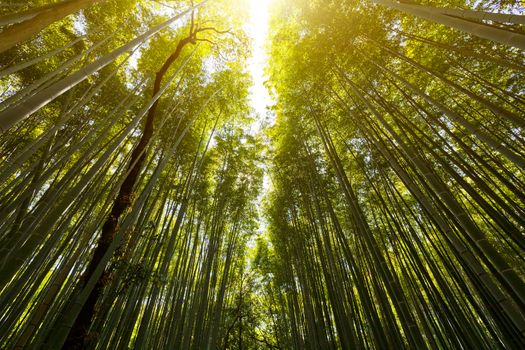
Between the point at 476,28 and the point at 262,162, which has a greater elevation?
the point at 262,162

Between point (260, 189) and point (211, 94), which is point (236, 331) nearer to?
point (260, 189)

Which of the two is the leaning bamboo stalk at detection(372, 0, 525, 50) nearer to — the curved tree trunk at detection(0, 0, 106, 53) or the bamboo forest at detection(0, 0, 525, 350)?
the bamboo forest at detection(0, 0, 525, 350)

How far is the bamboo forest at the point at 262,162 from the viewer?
1858 mm

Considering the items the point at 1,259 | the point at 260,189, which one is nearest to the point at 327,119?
the point at 260,189

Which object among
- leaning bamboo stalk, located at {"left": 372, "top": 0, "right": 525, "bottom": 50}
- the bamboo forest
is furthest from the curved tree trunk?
leaning bamboo stalk, located at {"left": 372, "top": 0, "right": 525, "bottom": 50}

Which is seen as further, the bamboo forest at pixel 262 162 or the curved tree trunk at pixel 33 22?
the bamboo forest at pixel 262 162

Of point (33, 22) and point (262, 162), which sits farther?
point (262, 162)

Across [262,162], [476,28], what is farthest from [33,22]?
[262,162]

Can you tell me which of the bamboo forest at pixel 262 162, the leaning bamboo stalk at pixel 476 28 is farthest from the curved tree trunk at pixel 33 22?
the leaning bamboo stalk at pixel 476 28

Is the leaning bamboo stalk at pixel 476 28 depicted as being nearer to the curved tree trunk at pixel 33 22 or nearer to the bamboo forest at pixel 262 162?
the bamboo forest at pixel 262 162

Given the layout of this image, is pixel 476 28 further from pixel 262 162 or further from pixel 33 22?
pixel 262 162

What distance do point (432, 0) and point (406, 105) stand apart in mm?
1367

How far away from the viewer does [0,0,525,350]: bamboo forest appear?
186 centimetres

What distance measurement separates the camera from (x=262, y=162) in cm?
620
